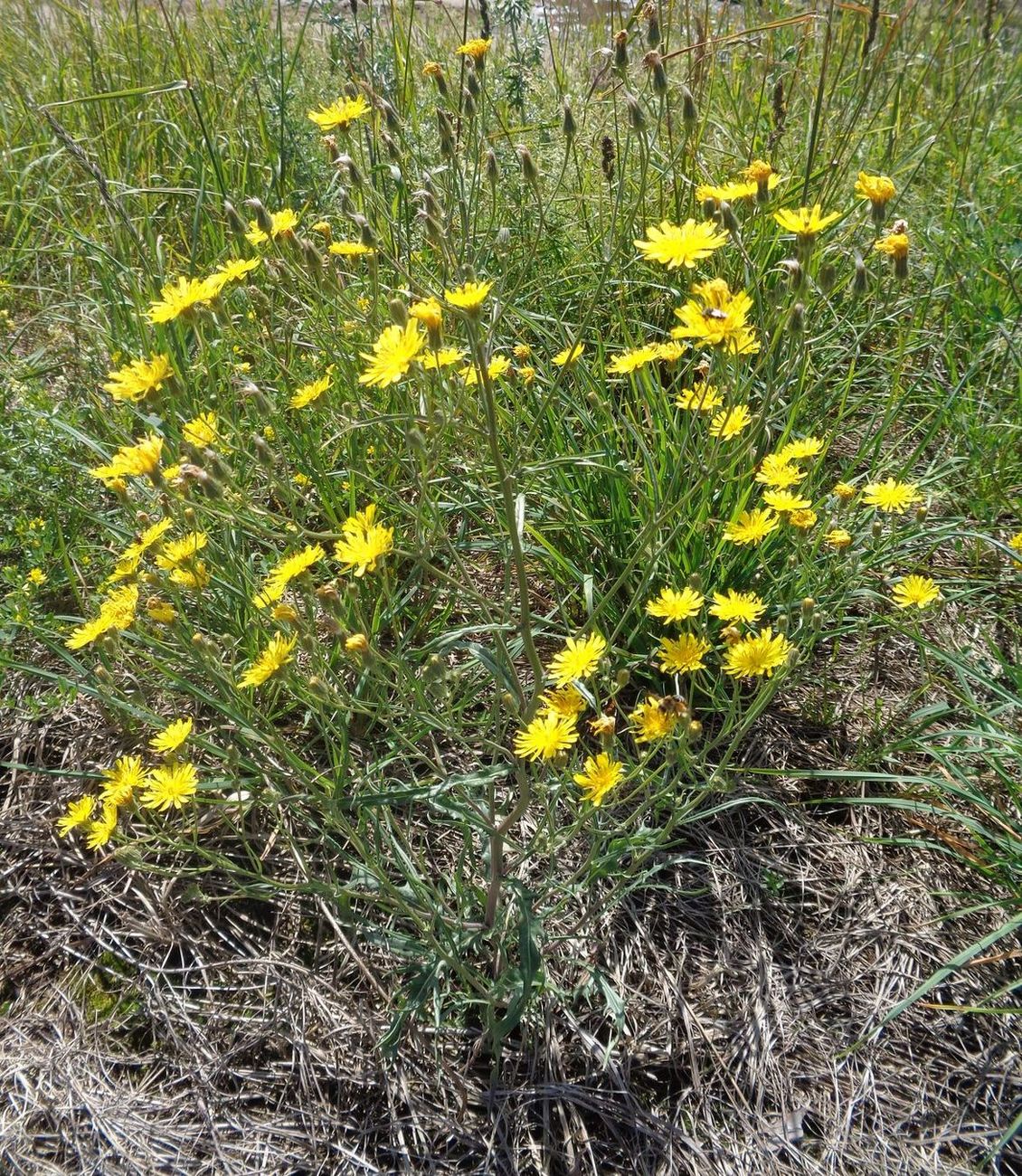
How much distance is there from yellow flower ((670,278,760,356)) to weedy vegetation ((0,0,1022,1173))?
0.01 m

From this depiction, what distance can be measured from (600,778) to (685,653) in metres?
0.30

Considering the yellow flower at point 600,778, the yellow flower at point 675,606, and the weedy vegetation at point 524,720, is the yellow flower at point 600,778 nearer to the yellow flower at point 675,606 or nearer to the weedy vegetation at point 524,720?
the weedy vegetation at point 524,720

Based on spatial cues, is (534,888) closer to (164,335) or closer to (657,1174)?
(657,1174)

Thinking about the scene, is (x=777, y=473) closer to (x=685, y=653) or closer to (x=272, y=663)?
(x=685, y=653)

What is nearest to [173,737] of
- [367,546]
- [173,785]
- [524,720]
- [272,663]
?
[173,785]

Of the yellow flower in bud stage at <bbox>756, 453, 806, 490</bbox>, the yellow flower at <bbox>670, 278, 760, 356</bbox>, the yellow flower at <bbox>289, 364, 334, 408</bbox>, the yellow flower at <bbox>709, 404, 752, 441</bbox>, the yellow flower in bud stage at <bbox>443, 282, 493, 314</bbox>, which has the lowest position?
the yellow flower in bud stage at <bbox>756, 453, 806, 490</bbox>

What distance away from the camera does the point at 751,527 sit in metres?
1.66

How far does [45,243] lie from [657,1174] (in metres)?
3.45

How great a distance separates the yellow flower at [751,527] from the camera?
1629 millimetres

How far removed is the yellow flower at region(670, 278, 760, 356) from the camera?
1345mm

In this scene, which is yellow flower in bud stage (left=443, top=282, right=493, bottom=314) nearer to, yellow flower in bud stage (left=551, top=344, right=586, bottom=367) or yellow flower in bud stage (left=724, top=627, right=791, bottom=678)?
yellow flower in bud stage (left=551, top=344, right=586, bottom=367)

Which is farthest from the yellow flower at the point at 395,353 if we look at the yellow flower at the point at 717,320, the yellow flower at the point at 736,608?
the yellow flower at the point at 736,608

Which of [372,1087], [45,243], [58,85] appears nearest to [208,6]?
[58,85]

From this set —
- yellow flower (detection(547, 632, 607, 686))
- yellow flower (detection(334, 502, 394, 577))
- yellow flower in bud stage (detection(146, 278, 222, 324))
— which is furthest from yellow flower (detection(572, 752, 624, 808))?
yellow flower in bud stage (detection(146, 278, 222, 324))
